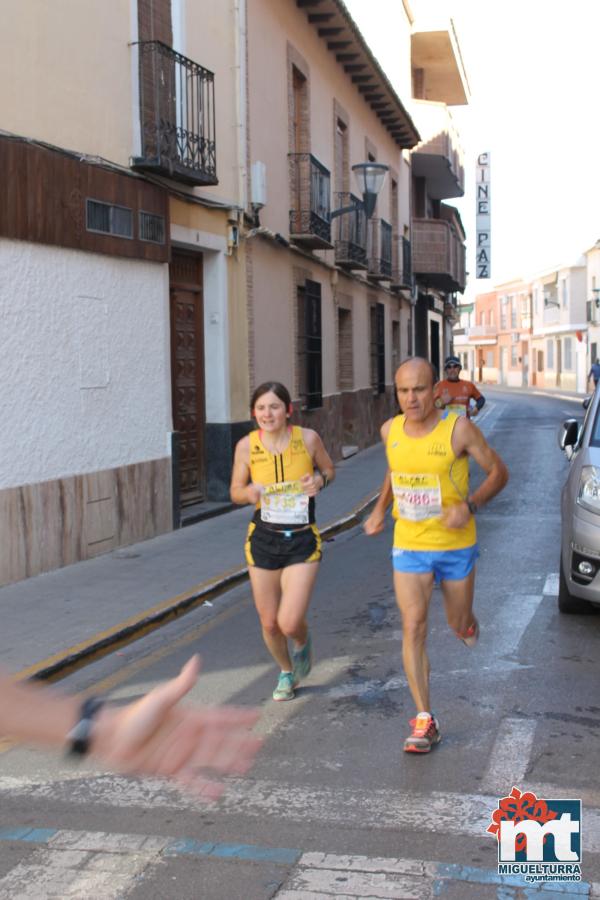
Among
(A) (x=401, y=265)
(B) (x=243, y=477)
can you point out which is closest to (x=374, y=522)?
(B) (x=243, y=477)

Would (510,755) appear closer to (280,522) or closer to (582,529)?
(280,522)

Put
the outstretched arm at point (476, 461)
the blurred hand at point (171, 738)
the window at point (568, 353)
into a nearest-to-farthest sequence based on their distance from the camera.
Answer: the blurred hand at point (171, 738), the outstretched arm at point (476, 461), the window at point (568, 353)

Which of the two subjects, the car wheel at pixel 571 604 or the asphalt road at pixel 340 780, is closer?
the asphalt road at pixel 340 780

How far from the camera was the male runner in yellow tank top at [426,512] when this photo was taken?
16.3 feet

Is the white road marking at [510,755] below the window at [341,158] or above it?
below

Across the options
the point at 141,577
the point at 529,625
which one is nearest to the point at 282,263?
the point at 141,577

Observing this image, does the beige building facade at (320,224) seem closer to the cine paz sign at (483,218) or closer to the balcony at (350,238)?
the balcony at (350,238)

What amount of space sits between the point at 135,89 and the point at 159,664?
6.63 m

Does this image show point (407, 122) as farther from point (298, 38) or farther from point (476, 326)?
point (476, 326)

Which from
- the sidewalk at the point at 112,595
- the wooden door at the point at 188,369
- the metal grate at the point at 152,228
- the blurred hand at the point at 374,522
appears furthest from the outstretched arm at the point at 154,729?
the wooden door at the point at 188,369

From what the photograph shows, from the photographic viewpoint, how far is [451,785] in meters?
4.45

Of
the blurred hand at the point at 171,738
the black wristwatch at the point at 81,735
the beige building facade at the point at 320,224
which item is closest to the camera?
the blurred hand at the point at 171,738

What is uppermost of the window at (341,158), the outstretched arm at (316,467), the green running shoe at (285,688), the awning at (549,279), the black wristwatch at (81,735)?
the awning at (549,279)

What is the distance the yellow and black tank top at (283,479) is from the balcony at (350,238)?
14360 mm
